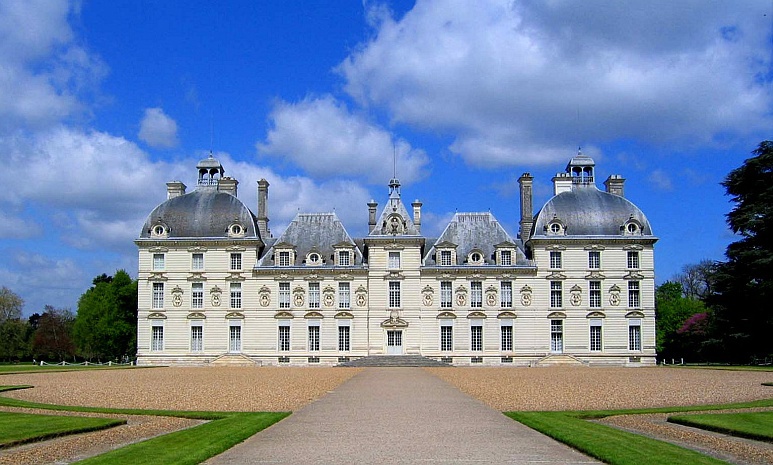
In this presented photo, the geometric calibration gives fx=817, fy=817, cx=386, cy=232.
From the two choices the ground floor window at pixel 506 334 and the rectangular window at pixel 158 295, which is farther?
the rectangular window at pixel 158 295

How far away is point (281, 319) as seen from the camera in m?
49.4

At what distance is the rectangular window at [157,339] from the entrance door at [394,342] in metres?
13.8

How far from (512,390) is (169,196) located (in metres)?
35.0

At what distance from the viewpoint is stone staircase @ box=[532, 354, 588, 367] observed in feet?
155

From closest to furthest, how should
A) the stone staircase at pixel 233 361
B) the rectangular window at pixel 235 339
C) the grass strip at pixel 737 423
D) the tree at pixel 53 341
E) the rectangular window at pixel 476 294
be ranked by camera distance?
the grass strip at pixel 737 423 → the stone staircase at pixel 233 361 → the rectangular window at pixel 476 294 → the rectangular window at pixel 235 339 → the tree at pixel 53 341

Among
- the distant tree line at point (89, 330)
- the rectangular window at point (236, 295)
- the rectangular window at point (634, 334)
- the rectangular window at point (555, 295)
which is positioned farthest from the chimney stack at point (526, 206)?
the distant tree line at point (89, 330)

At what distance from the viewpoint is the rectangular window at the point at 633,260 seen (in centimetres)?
4891

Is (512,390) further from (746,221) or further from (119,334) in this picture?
(119,334)

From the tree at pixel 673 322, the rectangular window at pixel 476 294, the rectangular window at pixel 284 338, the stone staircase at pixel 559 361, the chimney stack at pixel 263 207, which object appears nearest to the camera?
the stone staircase at pixel 559 361

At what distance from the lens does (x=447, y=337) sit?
4881 cm


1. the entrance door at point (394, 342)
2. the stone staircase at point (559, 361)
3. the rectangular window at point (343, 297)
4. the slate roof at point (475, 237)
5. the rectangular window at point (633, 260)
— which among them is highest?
the slate roof at point (475, 237)

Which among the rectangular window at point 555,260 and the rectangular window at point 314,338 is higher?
the rectangular window at point 555,260

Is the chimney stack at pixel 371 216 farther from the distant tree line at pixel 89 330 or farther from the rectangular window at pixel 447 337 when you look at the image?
the distant tree line at pixel 89 330

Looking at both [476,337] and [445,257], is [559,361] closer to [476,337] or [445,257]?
[476,337]
